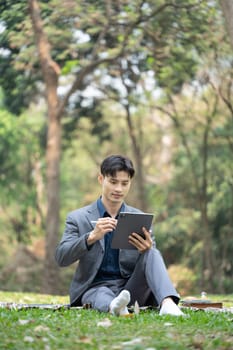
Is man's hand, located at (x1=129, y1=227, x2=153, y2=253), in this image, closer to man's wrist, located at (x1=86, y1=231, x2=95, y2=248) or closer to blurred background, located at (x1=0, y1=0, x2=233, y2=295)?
man's wrist, located at (x1=86, y1=231, x2=95, y2=248)

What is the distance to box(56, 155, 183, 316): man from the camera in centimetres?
549

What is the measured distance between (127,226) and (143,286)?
45cm

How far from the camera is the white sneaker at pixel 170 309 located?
5250 mm

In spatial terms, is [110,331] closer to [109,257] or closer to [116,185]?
[109,257]

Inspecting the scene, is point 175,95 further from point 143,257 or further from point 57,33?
point 143,257

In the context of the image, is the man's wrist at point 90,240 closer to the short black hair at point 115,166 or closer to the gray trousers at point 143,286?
the gray trousers at point 143,286

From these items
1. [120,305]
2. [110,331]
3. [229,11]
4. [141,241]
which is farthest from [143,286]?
[229,11]

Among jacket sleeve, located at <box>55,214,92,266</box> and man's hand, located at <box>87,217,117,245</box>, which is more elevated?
man's hand, located at <box>87,217,117,245</box>

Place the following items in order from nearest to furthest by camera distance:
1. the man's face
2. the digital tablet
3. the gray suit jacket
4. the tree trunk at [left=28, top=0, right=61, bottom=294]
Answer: the digital tablet
the gray suit jacket
the man's face
the tree trunk at [left=28, top=0, right=61, bottom=294]

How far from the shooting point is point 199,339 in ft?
13.8

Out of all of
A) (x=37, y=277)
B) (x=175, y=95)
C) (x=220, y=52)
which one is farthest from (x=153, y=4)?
(x=37, y=277)

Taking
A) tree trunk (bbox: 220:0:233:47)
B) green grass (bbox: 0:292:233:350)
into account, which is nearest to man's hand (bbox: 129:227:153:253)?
green grass (bbox: 0:292:233:350)

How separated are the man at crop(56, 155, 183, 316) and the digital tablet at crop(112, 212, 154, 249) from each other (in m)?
0.04

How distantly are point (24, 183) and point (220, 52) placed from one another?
1208cm
